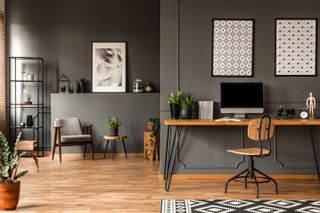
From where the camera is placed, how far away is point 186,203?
476 cm

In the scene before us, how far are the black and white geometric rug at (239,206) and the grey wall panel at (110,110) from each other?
4149mm

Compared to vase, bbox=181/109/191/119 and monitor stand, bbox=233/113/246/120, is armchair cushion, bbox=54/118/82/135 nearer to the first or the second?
vase, bbox=181/109/191/119

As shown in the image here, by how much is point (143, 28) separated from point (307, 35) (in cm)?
382

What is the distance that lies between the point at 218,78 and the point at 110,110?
327cm

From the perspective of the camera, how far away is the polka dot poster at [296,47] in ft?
20.4

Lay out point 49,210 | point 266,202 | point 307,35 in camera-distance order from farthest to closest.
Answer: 1. point 307,35
2. point 266,202
3. point 49,210

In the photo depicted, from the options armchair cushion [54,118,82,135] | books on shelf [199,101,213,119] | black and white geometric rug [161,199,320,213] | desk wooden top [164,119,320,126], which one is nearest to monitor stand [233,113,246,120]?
books on shelf [199,101,213,119]

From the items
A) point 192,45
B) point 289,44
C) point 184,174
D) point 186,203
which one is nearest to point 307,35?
point 289,44

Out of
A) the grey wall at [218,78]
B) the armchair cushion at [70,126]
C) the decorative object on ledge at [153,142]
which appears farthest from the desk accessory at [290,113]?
the armchair cushion at [70,126]

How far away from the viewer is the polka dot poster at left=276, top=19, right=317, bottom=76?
6223 mm

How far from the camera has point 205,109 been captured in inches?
242

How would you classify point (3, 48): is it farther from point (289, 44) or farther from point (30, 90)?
point (289, 44)

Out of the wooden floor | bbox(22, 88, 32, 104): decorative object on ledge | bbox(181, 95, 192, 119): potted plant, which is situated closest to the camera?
the wooden floor

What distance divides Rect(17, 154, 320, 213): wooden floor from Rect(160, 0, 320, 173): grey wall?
0.32 m
